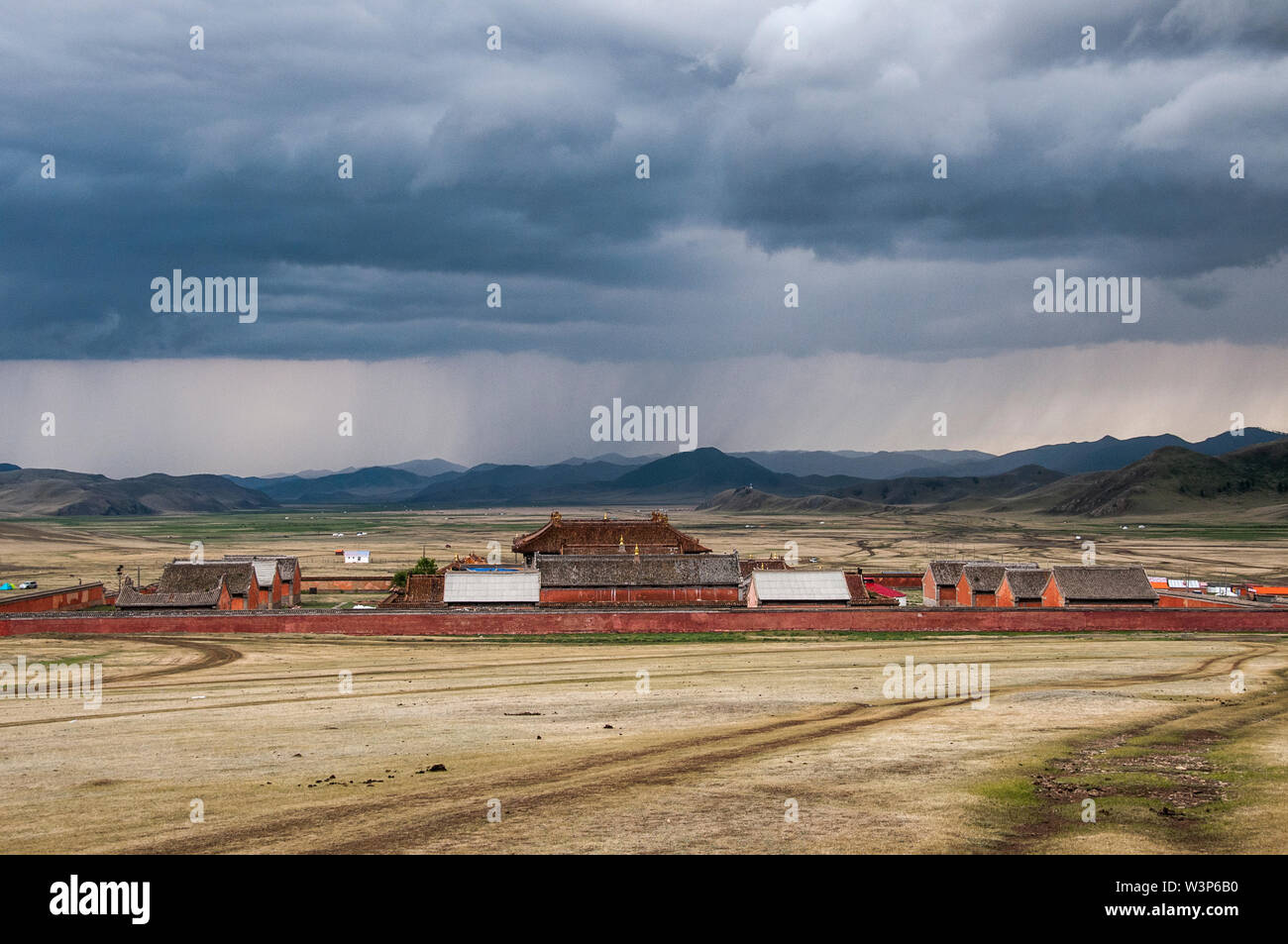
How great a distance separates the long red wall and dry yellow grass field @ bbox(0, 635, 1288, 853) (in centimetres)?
1461

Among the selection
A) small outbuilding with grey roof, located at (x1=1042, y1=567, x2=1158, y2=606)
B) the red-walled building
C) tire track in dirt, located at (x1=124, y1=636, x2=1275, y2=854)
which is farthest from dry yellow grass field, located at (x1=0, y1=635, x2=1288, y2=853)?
small outbuilding with grey roof, located at (x1=1042, y1=567, x2=1158, y2=606)

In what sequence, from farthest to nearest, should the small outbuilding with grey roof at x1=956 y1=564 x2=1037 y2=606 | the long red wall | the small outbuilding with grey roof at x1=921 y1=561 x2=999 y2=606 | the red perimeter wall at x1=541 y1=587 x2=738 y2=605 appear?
the small outbuilding with grey roof at x1=921 y1=561 x2=999 y2=606 → the small outbuilding with grey roof at x1=956 y1=564 x2=1037 y2=606 → the red perimeter wall at x1=541 y1=587 x2=738 y2=605 → the long red wall

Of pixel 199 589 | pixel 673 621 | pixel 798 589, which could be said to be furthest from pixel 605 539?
pixel 199 589

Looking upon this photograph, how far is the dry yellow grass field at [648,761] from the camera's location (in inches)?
811

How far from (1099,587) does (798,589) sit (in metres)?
22.2

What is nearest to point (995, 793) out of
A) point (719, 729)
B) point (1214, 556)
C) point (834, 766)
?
point (834, 766)

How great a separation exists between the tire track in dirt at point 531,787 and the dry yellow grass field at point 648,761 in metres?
0.11

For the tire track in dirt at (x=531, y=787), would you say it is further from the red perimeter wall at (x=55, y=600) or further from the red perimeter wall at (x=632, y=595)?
the red perimeter wall at (x=55, y=600)

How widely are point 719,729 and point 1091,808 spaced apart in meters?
13.1

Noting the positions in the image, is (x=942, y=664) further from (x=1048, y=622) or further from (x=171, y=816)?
(x=171, y=816)

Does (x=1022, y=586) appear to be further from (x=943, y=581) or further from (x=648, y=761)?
(x=648, y=761)

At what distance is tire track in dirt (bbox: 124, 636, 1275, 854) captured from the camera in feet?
66.2

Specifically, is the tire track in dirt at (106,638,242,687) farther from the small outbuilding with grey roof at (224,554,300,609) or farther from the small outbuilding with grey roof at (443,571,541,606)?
the small outbuilding with grey roof at (224,554,300,609)

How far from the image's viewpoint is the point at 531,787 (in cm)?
2466
